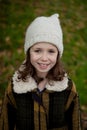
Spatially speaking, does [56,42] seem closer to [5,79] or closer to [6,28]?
[5,79]

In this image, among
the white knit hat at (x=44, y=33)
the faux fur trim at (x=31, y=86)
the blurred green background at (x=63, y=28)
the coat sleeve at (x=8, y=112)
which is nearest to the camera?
the white knit hat at (x=44, y=33)

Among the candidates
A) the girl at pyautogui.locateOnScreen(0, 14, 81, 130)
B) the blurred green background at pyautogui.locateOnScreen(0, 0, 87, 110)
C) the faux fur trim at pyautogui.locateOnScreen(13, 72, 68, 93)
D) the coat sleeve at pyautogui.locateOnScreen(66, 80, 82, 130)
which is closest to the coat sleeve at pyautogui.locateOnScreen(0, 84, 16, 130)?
the girl at pyautogui.locateOnScreen(0, 14, 81, 130)

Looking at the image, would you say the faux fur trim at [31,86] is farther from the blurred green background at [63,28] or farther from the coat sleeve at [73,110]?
the blurred green background at [63,28]

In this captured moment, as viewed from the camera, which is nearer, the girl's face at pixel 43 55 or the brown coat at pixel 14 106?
the girl's face at pixel 43 55

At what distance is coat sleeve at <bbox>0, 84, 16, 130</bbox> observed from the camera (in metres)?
3.33

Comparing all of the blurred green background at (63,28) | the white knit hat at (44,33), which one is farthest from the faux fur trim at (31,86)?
the blurred green background at (63,28)

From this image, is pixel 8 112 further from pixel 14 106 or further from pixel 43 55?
pixel 43 55

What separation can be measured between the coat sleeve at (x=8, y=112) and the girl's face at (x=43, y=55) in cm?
41

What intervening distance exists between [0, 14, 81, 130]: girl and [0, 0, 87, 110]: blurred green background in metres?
2.22

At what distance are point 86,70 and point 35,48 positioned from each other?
3.56 meters

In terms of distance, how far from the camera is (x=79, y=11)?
8758 millimetres

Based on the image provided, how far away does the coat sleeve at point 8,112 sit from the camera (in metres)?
3.33

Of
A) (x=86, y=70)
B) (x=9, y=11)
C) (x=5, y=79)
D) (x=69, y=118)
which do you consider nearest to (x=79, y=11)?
(x=9, y=11)

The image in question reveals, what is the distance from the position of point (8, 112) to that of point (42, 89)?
45cm
